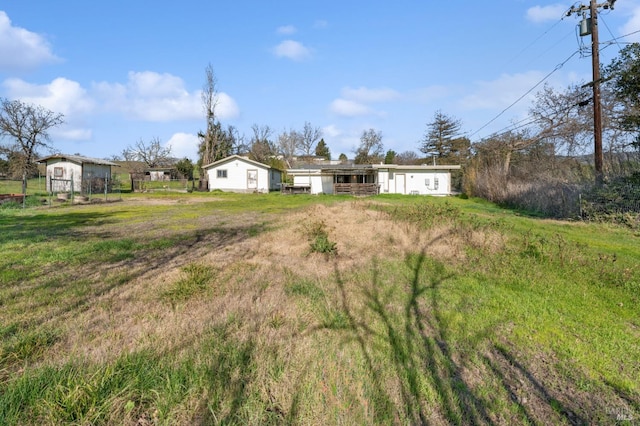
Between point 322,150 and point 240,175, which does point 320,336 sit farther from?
point 322,150

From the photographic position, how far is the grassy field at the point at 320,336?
201cm

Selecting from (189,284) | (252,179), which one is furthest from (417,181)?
(189,284)

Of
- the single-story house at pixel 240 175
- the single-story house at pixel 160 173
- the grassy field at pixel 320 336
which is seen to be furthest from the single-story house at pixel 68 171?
the grassy field at pixel 320 336

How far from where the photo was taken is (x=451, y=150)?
49.2 meters

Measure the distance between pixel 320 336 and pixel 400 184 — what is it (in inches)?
1096

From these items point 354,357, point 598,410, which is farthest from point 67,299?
point 598,410

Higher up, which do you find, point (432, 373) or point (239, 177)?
point (239, 177)

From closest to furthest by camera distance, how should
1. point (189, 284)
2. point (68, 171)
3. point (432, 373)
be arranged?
point (432, 373) → point (189, 284) → point (68, 171)

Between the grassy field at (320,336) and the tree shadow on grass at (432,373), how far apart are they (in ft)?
0.04

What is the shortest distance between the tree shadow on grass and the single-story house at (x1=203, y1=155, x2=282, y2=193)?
27828 mm

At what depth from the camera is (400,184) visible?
96.4 ft

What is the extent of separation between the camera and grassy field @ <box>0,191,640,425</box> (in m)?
2.01

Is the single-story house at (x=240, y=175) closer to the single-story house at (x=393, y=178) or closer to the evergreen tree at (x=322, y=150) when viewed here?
the single-story house at (x=393, y=178)

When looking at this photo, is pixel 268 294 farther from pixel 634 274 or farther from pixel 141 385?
pixel 634 274
